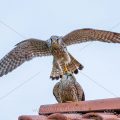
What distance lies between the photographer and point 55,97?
378 centimetres

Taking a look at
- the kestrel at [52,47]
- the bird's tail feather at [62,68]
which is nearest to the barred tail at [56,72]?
the bird's tail feather at [62,68]

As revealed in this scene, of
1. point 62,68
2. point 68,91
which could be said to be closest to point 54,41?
point 62,68

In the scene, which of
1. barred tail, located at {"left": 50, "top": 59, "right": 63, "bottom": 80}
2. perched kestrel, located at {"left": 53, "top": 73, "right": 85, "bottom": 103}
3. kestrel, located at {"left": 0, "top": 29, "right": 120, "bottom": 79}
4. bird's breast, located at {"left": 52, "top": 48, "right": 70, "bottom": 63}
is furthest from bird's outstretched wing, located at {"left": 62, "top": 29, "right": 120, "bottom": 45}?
perched kestrel, located at {"left": 53, "top": 73, "right": 85, "bottom": 103}

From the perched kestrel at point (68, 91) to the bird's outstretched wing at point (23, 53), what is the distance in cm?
78

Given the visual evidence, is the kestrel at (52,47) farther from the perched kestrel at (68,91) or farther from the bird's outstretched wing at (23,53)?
the perched kestrel at (68,91)

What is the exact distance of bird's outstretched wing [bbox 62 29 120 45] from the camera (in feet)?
14.8

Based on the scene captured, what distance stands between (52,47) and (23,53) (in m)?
0.36

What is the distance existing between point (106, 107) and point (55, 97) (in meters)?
0.94

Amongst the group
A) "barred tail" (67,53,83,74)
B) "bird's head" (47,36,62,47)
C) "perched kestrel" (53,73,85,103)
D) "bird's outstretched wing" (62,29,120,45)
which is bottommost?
"perched kestrel" (53,73,85,103)

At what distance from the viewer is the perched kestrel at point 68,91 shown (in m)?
3.73

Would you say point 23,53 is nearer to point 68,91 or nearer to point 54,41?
point 54,41

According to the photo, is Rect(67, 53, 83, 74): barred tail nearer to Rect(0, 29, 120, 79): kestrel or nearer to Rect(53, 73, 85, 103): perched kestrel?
Rect(0, 29, 120, 79): kestrel

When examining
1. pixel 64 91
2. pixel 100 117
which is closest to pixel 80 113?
pixel 100 117

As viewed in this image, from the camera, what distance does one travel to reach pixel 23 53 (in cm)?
459
